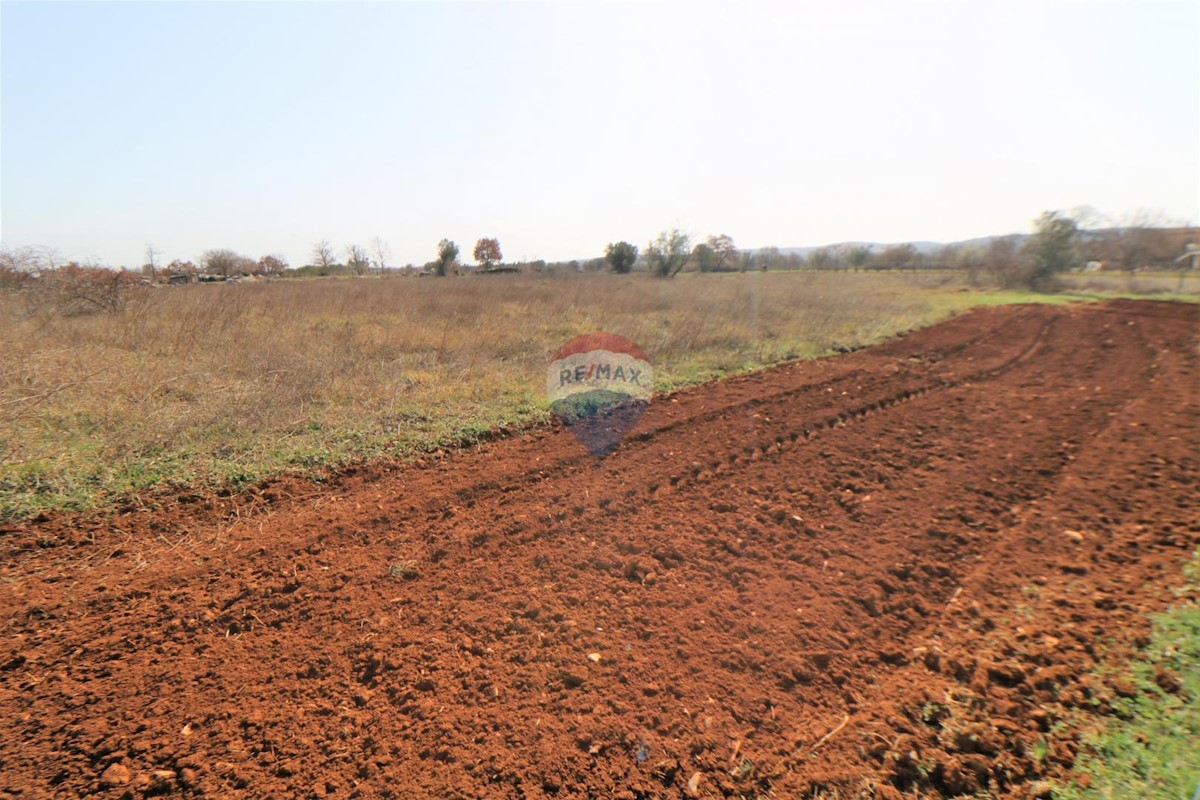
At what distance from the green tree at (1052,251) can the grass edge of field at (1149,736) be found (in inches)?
1244

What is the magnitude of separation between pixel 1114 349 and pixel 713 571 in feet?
38.4

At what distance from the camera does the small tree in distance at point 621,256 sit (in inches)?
1373

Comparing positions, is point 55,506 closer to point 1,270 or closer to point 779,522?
point 779,522

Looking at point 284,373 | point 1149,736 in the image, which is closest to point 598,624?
point 1149,736

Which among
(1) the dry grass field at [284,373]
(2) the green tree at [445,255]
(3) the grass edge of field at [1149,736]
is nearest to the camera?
(3) the grass edge of field at [1149,736]

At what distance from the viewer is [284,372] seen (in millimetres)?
6688

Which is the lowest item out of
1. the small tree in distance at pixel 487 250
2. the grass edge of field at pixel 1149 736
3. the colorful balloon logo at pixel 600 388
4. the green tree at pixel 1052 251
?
the grass edge of field at pixel 1149 736

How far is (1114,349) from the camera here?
9.65m

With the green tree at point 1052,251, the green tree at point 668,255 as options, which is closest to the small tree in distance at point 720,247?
the green tree at point 668,255

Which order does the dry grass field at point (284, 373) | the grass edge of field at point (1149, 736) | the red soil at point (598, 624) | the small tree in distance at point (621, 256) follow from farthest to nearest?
the small tree in distance at point (621, 256) → the dry grass field at point (284, 373) → the red soil at point (598, 624) → the grass edge of field at point (1149, 736)

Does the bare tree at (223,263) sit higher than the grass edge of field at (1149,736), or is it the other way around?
the bare tree at (223,263)

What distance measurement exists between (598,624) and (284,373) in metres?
6.13

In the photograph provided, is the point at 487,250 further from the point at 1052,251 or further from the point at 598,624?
the point at 598,624

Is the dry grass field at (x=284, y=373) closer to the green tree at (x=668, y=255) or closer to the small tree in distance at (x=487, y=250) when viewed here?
the green tree at (x=668, y=255)
